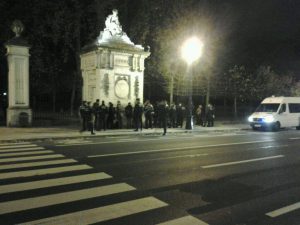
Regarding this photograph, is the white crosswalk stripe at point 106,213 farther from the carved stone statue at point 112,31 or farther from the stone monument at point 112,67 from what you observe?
the carved stone statue at point 112,31

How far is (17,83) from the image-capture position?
2122 cm

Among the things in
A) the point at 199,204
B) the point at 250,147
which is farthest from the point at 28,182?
the point at 250,147

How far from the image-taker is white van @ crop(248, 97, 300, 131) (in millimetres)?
24625

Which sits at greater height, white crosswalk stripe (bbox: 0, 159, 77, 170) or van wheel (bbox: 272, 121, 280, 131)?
van wheel (bbox: 272, 121, 280, 131)

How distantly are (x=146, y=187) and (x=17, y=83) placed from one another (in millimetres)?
15467

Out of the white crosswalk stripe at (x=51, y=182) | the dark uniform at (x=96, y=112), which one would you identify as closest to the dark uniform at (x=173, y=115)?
the dark uniform at (x=96, y=112)

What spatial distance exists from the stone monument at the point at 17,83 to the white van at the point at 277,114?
1398 centimetres

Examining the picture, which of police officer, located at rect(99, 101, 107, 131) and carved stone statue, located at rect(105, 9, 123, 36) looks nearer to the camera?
police officer, located at rect(99, 101, 107, 131)

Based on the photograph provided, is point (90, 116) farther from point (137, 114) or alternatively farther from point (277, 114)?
point (277, 114)

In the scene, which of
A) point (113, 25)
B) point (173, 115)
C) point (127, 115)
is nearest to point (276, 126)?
point (173, 115)

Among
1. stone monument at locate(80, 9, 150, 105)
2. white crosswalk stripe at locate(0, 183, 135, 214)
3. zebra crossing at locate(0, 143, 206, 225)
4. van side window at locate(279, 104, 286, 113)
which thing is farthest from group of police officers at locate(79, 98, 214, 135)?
white crosswalk stripe at locate(0, 183, 135, 214)

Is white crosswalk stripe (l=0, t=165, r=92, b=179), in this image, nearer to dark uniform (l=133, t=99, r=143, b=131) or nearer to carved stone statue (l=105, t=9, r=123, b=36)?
dark uniform (l=133, t=99, r=143, b=131)

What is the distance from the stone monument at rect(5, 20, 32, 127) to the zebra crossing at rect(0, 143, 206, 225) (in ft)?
35.2

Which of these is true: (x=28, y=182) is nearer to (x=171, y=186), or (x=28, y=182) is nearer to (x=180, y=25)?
(x=171, y=186)
